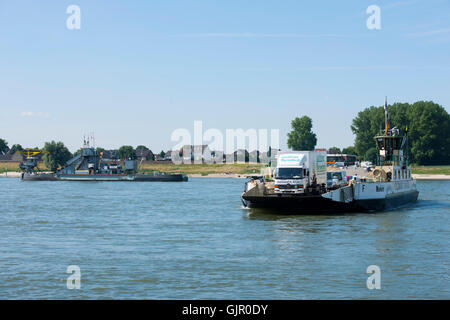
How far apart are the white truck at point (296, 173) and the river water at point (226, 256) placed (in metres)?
2.75

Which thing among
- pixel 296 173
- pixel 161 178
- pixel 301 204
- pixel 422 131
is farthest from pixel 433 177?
pixel 301 204

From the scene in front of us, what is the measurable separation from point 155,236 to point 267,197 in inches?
510

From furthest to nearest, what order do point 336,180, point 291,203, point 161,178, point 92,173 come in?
1. point 92,173
2. point 161,178
3. point 336,180
4. point 291,203

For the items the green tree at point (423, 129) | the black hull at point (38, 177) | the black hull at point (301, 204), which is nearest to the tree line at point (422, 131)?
the green tree at point (423, 129)

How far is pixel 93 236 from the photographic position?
37.3 m

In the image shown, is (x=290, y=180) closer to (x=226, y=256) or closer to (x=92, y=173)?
(x=226, y=256)

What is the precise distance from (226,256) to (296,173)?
824 inches

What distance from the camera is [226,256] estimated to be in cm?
2880

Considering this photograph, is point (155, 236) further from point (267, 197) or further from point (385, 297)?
point (385, 297)

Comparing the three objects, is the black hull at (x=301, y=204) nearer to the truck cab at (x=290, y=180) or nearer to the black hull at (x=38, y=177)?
the truck cab at (x=290, y=180)

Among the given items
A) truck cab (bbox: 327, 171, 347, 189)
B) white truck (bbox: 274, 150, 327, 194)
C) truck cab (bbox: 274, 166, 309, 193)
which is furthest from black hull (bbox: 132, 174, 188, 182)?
truck cab (bbox: 274, 166, 309, 193)
